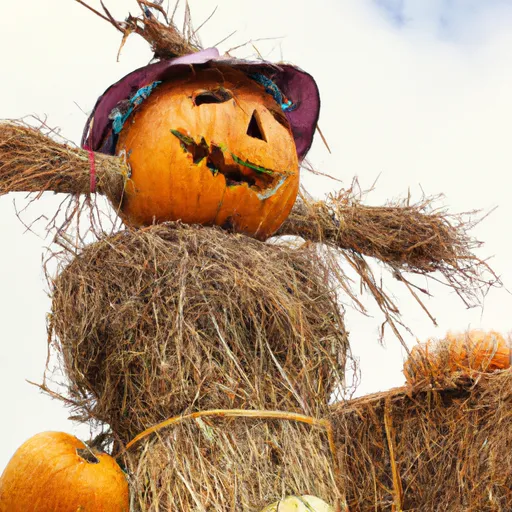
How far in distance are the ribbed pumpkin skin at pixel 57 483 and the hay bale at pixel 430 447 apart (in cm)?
109

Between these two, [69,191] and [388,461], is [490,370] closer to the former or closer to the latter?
[388,461]

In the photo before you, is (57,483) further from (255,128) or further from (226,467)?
(255,128)

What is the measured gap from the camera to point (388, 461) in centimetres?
405

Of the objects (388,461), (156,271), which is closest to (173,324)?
(156,271)

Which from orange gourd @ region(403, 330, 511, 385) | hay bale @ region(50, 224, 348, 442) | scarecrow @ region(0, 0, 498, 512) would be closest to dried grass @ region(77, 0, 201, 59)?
scarecrow @ region(0, 0, 498, 512)

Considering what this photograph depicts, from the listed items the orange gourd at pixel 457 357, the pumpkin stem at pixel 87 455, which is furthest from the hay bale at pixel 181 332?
the orange gourd at pixel 457 357

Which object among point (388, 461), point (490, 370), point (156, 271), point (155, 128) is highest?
point (155, 128)

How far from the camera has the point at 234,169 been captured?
366 cm

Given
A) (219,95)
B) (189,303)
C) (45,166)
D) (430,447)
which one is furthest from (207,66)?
(430,447)

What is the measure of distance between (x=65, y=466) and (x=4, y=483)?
235mm

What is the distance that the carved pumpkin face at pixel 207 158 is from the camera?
3.60 m

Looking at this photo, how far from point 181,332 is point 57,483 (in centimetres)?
67

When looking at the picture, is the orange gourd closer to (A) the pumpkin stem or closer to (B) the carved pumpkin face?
(B) the carved pumpkin face

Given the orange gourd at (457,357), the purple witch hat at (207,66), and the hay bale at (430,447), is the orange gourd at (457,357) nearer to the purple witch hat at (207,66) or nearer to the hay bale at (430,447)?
the hay bale at (430,447)
